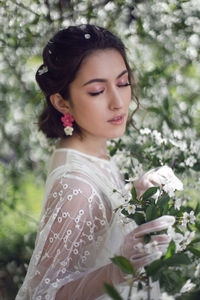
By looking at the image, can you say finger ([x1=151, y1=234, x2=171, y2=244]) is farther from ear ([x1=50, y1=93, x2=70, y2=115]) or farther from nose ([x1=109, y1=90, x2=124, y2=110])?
ear ([x1=50, y1=93, x2=70, y2=115])

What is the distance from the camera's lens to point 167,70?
2928mm

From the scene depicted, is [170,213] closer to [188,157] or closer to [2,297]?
[188,157]

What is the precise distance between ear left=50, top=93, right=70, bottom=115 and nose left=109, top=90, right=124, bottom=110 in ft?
0.79

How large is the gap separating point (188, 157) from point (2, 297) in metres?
1.82

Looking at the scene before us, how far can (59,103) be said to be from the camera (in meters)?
1.79

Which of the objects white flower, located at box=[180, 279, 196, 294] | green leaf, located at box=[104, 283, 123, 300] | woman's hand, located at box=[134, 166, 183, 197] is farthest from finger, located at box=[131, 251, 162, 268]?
woman's hand, located at box=[134, 166, 183, 197]

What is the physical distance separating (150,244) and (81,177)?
1.74ft

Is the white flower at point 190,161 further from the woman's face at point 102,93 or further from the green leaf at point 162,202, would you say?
the green leaf at point 162,202

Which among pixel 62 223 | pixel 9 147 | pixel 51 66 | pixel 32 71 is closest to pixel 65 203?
pixel 62 223

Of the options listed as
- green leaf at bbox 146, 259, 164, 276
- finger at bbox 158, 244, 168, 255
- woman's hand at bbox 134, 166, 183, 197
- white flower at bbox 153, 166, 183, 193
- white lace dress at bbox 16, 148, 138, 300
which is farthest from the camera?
woman's hand at bbox 134, 166, 183, 197

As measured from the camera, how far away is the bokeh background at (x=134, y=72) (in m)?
2.29

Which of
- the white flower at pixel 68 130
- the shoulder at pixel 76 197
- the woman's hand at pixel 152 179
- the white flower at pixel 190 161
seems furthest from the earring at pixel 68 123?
the white flower at pixel 190 161

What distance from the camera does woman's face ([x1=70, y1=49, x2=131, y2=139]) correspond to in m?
1.61

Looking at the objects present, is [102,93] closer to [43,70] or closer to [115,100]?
[115,100]
